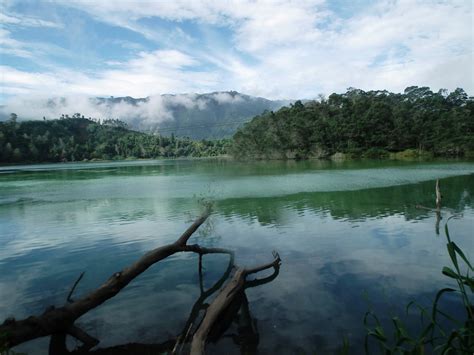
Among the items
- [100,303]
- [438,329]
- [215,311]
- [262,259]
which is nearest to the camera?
[215,311]

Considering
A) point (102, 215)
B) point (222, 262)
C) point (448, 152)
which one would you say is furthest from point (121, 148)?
point (222, 262)

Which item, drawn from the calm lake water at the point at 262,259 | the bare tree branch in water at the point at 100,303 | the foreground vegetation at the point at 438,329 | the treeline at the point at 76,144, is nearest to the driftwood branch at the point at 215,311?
the bare tree branch in water at the point at 100,303

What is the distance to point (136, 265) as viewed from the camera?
20.5 feet

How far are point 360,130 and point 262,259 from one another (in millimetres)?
76402

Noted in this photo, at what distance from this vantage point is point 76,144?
150 meters

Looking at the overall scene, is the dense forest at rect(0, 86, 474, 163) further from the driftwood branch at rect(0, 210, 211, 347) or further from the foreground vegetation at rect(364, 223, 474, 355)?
the driftwood branch at rect(0, 210, 211, 347)

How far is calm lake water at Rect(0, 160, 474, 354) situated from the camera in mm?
7117

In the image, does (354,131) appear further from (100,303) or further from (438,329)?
(100,303)

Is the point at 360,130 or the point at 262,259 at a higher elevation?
the point at 360,130

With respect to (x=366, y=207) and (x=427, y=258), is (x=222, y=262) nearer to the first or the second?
(x=427, y=258)

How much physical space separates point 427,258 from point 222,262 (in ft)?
21.3

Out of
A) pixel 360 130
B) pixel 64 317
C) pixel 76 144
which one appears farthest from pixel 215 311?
pixel 76 144

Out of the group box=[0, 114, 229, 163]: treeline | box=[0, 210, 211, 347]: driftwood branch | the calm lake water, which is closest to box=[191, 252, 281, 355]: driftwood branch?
the calm lake water

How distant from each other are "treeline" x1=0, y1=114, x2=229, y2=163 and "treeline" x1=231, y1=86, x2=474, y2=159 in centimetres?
5905
